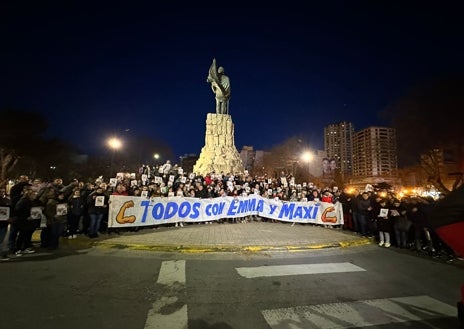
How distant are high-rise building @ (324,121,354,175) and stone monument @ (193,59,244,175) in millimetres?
99323

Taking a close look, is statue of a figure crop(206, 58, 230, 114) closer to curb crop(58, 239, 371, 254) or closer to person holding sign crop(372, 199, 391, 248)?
person holding sign crop(372, 199, 391, 248)

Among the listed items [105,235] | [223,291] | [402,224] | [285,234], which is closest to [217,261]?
[223,291]

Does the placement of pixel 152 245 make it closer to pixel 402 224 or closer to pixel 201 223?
pixel 201 223

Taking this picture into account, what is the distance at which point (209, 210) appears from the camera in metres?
12.9

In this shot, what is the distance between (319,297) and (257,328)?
1.63 metres

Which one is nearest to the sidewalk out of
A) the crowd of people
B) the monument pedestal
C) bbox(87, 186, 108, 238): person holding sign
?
bbox(87, 186, 108, 238): person holding sign

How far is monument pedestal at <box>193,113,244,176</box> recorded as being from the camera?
25.3 metres

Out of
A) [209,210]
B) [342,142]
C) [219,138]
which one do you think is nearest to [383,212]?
[209,210]

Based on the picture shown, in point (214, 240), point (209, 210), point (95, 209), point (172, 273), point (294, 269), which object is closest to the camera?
point (172, 273)

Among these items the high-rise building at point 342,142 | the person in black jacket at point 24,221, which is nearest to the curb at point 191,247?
the person in black jacket at point 24,221

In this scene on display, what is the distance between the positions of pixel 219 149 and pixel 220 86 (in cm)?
623

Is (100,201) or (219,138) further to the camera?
(219,138)

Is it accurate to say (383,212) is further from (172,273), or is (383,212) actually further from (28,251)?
(28,251)

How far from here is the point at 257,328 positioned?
3756 mm
